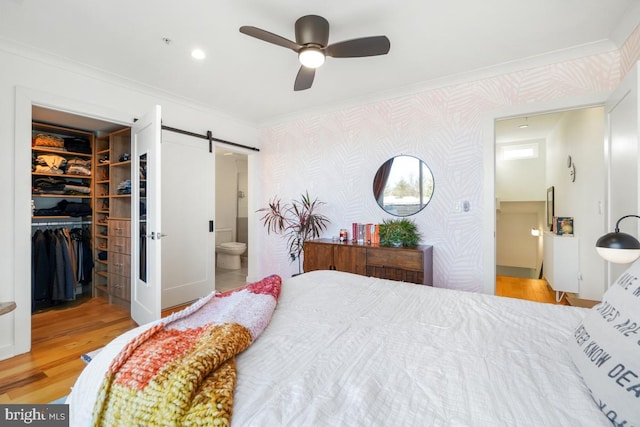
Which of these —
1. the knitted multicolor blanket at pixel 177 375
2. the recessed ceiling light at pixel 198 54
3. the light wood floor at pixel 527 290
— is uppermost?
the recessed ceiling light at pixel 198 54

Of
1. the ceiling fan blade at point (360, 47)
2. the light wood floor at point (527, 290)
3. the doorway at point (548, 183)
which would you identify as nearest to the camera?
the ceiling fan blade at point (360, 47)

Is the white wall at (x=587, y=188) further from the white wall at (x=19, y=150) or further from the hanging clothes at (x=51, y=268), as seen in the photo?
the hanging clothes at (x=51, y=268)

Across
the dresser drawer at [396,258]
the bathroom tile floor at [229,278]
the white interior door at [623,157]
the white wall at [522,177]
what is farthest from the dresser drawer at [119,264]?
the white wall at [522,177]

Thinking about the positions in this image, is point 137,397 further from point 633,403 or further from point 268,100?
point 268,100

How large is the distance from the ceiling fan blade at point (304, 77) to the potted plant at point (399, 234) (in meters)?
1.66

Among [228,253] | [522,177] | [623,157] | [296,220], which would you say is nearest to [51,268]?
[228,253]

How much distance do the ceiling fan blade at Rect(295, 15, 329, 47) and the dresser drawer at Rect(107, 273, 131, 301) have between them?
315cm

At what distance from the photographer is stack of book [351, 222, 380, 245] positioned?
10.6 ft

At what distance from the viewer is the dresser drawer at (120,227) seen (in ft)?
10.9

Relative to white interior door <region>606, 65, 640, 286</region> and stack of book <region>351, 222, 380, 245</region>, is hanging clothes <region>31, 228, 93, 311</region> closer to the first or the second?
stack of book <region>351, 222, 380, 245</region>

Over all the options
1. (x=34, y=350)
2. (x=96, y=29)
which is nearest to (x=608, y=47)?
(x=96, y=29)

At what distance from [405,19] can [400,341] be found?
2.10 metres

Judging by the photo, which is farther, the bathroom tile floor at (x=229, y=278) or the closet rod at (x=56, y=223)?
the bathroom tile floor at (x=229, y=278)

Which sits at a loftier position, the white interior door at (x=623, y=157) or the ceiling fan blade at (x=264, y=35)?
the ceiling fan blade at (x=264, y=35)
